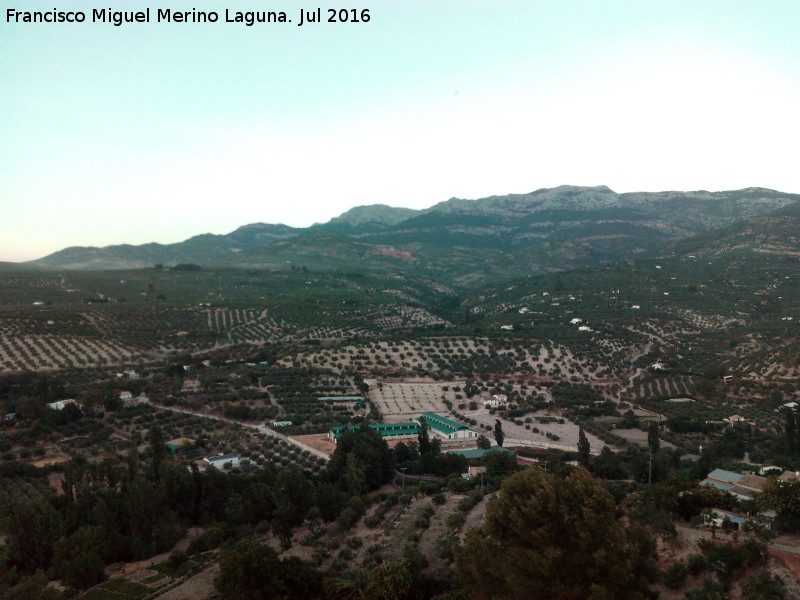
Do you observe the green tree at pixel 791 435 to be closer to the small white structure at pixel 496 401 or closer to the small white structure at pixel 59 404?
the small white structure at pixel 496 401

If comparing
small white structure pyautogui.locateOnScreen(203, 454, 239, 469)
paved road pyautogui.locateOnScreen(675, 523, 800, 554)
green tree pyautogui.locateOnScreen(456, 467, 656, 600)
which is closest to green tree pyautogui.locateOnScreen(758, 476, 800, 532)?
paved road pyautogui.locateOnScreen(675, 523, 800, 554)

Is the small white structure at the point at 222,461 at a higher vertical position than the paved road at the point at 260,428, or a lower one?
higher

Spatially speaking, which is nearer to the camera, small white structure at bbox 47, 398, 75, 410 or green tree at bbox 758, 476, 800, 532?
green tree at bbox 758, 476, 800, 532

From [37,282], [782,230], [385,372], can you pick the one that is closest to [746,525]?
[385,372]

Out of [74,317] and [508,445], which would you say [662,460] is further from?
[74,317]

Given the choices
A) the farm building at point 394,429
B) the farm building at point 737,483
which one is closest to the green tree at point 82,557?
the farm building at point 394,429

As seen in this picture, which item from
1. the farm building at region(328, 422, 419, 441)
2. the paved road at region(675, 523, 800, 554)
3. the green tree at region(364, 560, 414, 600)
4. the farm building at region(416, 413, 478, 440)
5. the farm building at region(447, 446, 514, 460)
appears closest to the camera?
the paved road at region(675, 523, 800, 554)

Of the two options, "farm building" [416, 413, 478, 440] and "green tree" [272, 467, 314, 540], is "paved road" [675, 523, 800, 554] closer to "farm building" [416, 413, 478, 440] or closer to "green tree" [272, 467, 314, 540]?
"green tree" [272, 467, 314, 540]

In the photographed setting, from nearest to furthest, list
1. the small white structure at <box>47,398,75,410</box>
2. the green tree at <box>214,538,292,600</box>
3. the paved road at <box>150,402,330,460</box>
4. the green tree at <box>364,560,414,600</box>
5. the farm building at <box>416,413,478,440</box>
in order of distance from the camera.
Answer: the green tree at <box>364,560,414,600</box>
the green tree at <box>214,538,292,600</box>
the paved road at <box>150,402,330,460</box>
the small white structure at <box>47,398,75,410</box>
the farm building at <box>416,413,478,440</box>
